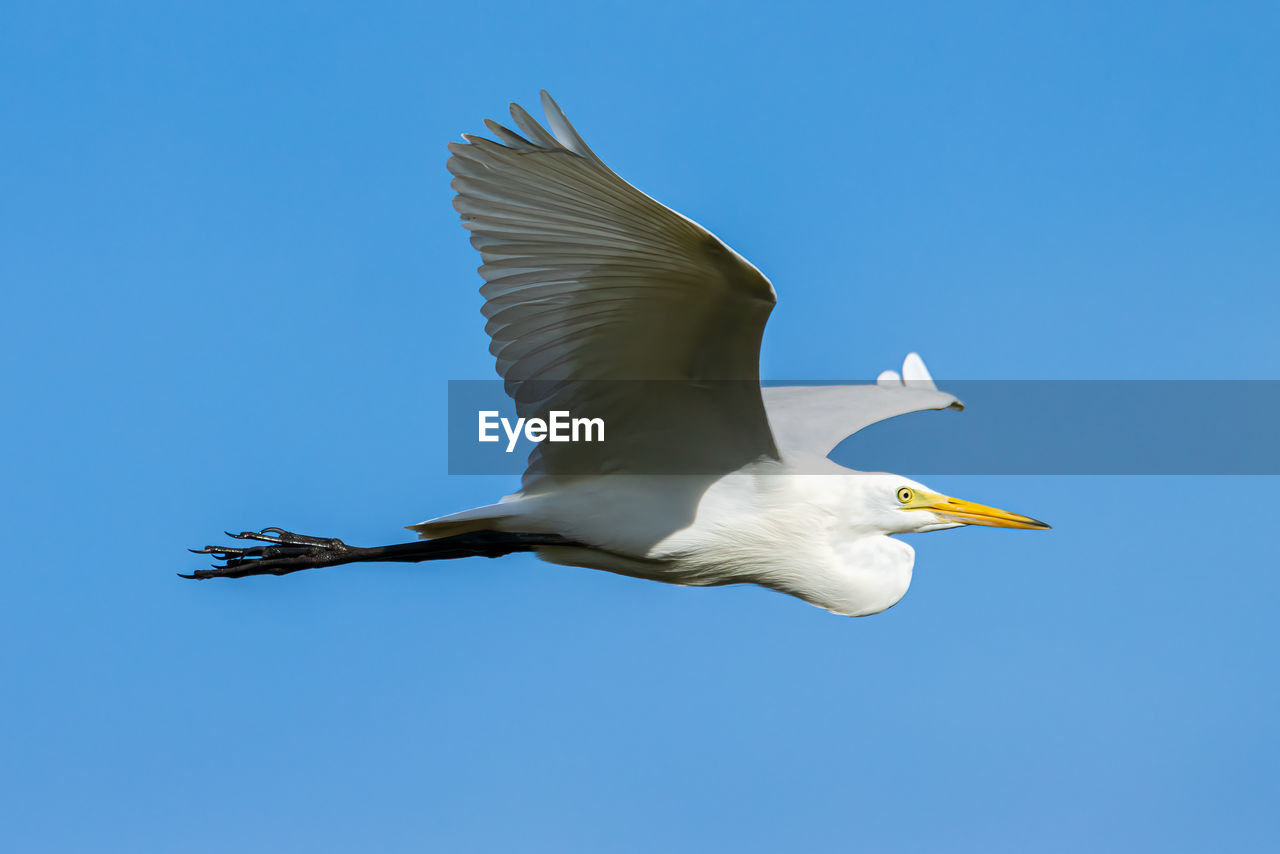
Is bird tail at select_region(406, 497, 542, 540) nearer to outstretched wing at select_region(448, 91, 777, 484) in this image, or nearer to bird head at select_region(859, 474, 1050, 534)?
outstretched wing at select_region(448, 91, 777, 484)

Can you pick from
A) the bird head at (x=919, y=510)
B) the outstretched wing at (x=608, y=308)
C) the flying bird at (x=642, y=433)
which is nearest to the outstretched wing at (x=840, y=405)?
the flying bird at (x=642, y=433)

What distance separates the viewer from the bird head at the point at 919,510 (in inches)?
282

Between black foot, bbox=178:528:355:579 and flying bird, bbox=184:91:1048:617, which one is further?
black foot, bbox=178:528:355:579

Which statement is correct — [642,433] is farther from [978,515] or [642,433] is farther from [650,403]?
[978,515]

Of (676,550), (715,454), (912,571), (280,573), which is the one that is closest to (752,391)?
(715,454)

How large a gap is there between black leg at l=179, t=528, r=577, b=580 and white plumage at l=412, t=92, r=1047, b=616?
159 millimetres

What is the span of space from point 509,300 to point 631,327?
0.59m

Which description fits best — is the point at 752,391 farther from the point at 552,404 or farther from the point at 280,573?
the point at 280,573

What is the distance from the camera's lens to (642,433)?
6777 mm

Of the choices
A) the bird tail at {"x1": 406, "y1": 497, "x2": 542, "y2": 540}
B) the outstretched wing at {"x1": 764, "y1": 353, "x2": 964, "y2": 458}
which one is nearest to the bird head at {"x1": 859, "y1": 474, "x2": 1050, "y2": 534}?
the outstretched wing at {"x1": 764, "y1": 353, "x2": 964, "y2": 458}

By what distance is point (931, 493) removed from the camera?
23.8ft

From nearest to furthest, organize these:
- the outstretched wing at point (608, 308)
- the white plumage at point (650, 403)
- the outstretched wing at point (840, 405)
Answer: the outstretched wing at point (608, 308) → the white plumage at point (650, 403) → the outstretched wing at point (840, 405)

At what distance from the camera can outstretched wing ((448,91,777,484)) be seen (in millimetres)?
5227

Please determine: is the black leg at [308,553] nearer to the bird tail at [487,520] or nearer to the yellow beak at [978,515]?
the bird tail at [487,520]
